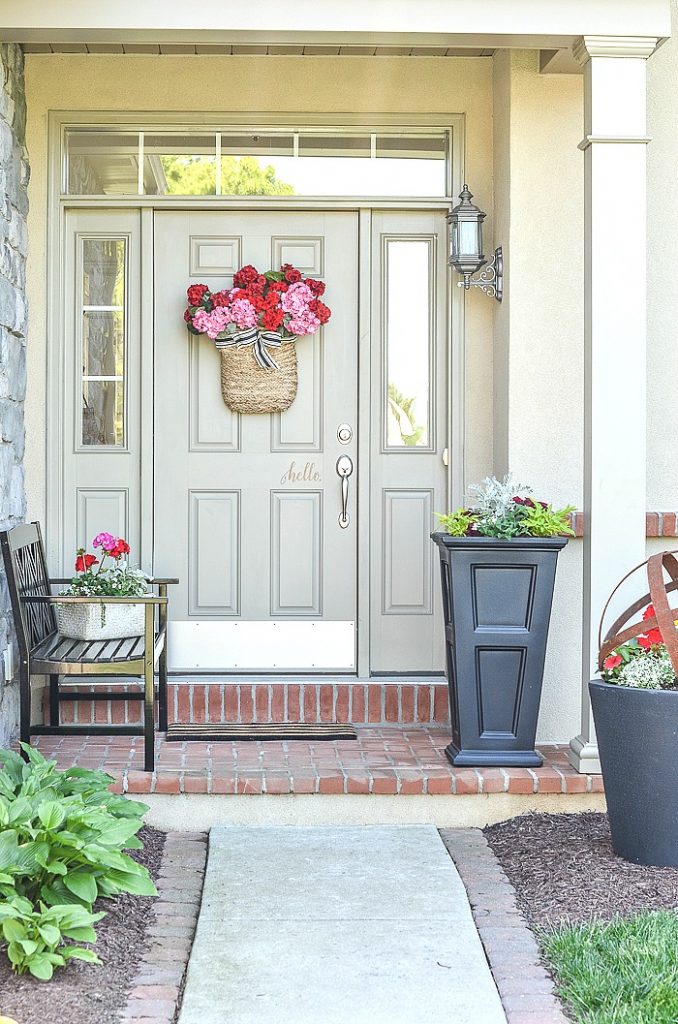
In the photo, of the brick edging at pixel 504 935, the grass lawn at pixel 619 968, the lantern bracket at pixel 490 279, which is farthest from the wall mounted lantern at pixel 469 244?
the grass lawn at pixel 619 968

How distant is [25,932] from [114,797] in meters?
0.74

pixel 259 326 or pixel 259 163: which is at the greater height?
pixel 259 163

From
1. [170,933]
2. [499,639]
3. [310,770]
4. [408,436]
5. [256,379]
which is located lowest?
[170,933]

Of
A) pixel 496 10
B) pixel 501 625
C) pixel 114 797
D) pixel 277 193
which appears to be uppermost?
pixel 496 10

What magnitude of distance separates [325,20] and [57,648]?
7.80 ft

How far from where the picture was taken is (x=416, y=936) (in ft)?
9.52

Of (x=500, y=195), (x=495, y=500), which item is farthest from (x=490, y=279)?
(x=495, y=500)

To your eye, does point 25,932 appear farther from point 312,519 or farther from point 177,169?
point 177,169

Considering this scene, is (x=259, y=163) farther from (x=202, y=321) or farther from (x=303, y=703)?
(x=303, y=703)

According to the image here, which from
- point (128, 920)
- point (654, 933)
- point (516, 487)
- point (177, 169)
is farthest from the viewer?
point (177, 169)

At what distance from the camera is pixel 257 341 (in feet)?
15.6

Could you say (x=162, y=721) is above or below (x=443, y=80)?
below

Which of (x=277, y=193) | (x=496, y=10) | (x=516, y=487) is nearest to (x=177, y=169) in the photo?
(x=277, y=193)

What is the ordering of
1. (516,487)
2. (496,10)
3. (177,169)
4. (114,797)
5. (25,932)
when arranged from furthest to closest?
(177,169), (516,487), (496,10), (114,797), (25,932)
